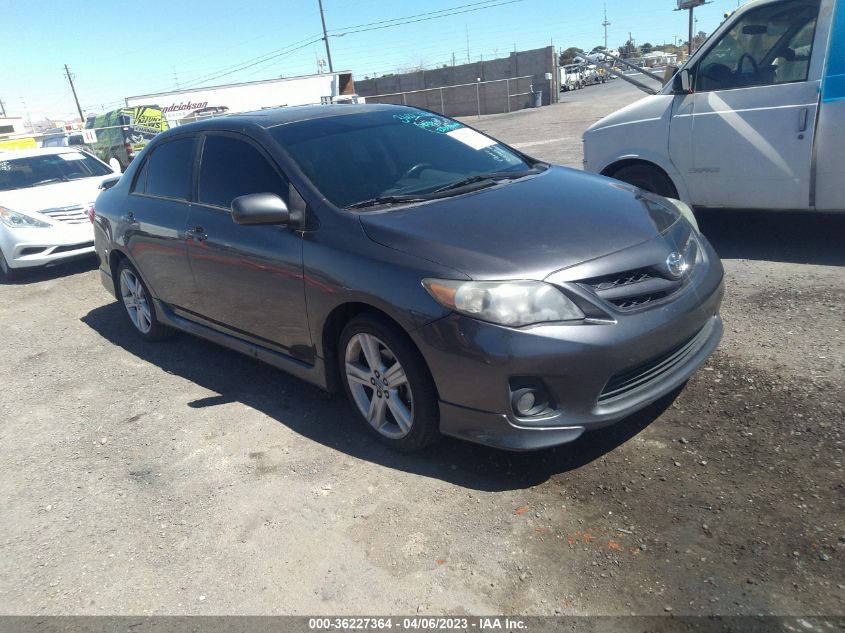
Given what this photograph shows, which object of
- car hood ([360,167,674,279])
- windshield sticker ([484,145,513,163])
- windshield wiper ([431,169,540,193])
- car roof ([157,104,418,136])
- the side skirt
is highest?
car roof ([157,104,418,136])

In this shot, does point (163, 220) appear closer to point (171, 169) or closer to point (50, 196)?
point (171, 169)

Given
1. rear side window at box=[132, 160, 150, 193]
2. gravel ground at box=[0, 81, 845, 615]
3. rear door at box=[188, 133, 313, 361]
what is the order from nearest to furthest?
gravel ground at box=[0, 81, 845, 615] < rear door at box=[188, 133, 313, 361] < rear side window at box=[132, 160, 150, 193]

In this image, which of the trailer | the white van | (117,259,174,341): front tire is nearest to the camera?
the white van

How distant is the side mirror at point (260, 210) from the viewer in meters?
3.66

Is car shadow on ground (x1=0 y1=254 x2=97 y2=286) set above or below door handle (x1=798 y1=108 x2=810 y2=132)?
below

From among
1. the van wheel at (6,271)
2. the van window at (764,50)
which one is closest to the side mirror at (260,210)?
the van window at (764,50)

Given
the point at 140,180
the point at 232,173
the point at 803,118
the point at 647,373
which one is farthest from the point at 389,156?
the point at 803,118

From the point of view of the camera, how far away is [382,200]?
12.3 feet

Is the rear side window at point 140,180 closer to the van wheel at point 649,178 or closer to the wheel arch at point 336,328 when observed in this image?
the wheel arch at point 336,328

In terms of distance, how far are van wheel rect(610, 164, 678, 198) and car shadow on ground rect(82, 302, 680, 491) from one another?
115 inches

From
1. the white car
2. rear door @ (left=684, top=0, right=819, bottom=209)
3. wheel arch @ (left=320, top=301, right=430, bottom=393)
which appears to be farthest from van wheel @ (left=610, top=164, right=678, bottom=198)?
the white car

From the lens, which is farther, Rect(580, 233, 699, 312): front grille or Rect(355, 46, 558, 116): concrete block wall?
Rect(355, 46, 558, 116): concrete block wall

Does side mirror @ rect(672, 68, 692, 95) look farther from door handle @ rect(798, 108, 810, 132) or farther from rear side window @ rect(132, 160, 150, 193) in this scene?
rear side window @ rect(132, 160, 150, 193)

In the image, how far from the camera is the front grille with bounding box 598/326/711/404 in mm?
3037
